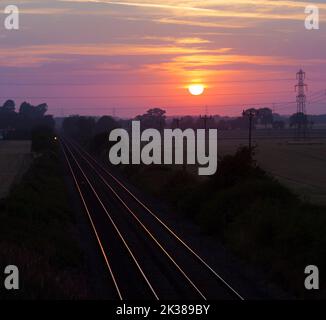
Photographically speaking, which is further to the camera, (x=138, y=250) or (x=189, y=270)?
(x=138, y=250)

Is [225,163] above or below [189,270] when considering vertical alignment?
above

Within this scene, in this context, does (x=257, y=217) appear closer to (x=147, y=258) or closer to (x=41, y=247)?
(x=147, y=258)

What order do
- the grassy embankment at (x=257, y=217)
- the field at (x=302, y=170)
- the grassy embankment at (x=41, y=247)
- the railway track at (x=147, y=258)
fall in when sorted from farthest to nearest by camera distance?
the field at (x=302, y=170) → the grassy embankment at (x=257, y=217) → the railway track at (x=147, y=258) → the grassy embankment at (x=41, y=247)

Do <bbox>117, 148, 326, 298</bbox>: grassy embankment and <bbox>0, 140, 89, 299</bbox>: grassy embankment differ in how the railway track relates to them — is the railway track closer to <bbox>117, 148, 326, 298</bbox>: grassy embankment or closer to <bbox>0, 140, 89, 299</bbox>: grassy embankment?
<bbox>0, 140, 89, 299</bbox>: grassy embankment

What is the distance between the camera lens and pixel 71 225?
28.6 m

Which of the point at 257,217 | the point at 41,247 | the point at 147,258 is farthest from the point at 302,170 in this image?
the point at 41,247

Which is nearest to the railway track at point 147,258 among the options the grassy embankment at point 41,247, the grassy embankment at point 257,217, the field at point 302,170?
the grassy embankment at point 41,247

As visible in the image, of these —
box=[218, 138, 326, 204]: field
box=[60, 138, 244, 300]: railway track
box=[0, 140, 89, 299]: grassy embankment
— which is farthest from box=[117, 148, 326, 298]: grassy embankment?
box=[218, 138, 326, 204]: field

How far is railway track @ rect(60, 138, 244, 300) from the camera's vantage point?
17.1 meters

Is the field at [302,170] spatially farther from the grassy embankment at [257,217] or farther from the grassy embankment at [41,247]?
the grassy embankment at [41,247]

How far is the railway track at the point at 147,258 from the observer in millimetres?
17125
